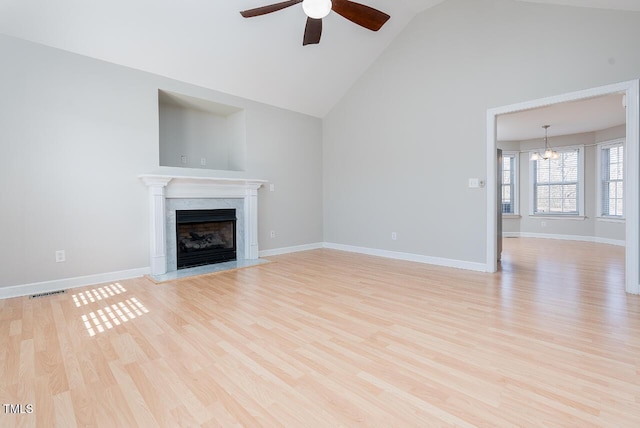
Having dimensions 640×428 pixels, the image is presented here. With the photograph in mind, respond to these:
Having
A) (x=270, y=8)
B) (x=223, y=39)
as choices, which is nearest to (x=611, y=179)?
(x=270, y=8)

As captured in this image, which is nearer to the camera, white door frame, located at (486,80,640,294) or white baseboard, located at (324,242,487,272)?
white door frame, located at (486,80,640,294)

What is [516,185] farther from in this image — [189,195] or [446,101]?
[189,195]

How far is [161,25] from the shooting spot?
3365mm

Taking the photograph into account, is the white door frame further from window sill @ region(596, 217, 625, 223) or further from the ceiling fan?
window sill @ region(596, 217, 625, 223)

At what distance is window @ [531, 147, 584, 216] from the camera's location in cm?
723

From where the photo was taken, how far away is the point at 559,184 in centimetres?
752

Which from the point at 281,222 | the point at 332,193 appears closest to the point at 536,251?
the point at 332,193

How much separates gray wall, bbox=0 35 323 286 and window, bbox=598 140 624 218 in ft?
27.3

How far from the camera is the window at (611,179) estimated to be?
639 centimetres

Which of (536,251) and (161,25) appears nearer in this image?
(161,25)

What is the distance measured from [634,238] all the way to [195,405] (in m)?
4.02

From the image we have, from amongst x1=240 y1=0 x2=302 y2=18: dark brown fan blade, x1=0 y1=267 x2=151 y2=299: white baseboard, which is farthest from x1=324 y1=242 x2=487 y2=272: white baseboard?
x1=240 y1=0 x2=302 y2=18: dark brown fan blade

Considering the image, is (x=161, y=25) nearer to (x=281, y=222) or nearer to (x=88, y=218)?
(x=88, y=218)

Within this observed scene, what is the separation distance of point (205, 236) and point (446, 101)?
4.03 metres
